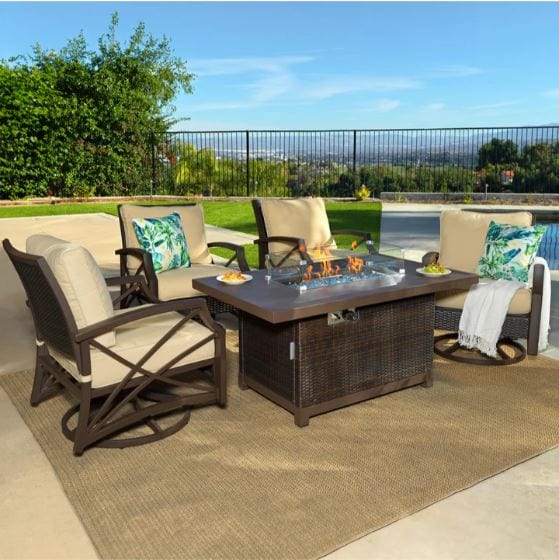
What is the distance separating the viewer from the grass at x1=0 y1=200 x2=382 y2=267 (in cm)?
1025

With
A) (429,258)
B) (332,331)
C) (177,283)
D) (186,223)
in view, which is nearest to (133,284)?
(177,283)

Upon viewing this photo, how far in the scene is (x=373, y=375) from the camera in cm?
366

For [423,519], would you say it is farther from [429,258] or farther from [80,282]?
[429,258]

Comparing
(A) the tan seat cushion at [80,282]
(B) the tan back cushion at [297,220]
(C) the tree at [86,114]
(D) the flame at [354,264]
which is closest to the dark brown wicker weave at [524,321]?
(D) the flame at [354,264]

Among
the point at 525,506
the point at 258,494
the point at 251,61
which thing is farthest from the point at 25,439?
the point at 251,61

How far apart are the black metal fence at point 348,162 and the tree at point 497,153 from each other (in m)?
0.02

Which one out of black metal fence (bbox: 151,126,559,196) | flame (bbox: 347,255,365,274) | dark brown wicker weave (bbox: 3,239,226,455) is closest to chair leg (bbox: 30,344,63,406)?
dark brown wicker weave (bbox: 3,239,226,455)

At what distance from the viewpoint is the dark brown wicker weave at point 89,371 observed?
117 inches

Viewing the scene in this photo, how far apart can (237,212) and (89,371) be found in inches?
358

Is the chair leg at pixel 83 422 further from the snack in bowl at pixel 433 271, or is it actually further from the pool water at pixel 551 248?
the pool water at pixel 551 248

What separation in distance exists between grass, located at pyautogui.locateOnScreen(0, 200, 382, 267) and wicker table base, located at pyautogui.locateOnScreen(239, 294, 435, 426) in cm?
495

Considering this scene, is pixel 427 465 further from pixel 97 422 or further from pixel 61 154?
pixel 61 154

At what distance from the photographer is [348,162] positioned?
1519 centimetres

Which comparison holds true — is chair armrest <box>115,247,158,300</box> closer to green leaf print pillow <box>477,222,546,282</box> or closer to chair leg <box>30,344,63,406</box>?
chair leg <box>30,344,63,406</box>
